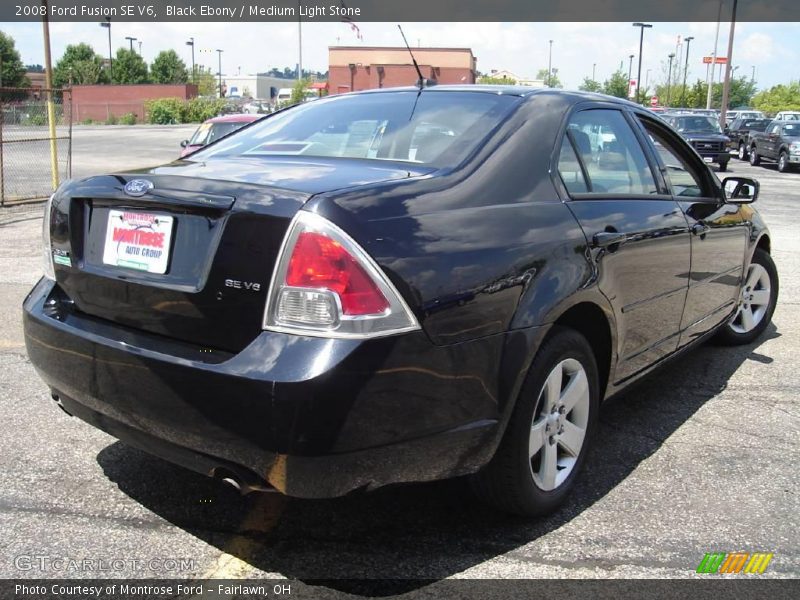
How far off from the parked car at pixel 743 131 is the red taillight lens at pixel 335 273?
102 feet

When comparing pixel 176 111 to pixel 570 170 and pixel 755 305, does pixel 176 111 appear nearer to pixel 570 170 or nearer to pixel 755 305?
pixel 755 305

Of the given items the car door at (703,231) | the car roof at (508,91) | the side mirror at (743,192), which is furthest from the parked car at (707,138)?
the car roof at (508,91)

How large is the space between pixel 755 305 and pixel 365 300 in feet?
14.0

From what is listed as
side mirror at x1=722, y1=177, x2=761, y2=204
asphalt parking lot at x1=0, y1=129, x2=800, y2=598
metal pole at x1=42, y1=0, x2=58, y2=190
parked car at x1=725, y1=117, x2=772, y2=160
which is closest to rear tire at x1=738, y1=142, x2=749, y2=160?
parked car at x1=725, y1=117, x2=772, y2=160

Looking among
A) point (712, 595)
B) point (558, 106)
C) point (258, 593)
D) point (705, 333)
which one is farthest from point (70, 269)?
point (705, 333)

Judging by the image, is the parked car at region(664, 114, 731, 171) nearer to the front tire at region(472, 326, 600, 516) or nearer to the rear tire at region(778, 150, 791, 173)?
the rear tire at region(778, 150, 791, 173)

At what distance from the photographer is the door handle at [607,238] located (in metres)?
3.08

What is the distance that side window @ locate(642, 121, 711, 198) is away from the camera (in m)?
4.04

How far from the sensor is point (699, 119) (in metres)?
26.4

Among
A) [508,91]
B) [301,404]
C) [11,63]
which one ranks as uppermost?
[11,63]

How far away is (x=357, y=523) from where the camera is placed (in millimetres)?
2926

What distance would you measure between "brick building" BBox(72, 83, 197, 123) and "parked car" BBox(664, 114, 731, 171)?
173 ft

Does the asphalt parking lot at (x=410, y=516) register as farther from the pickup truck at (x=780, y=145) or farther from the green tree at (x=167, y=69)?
the green tree at (x=167, y=69)

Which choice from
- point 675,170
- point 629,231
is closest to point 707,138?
point 675,170
